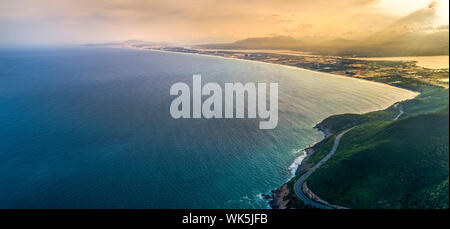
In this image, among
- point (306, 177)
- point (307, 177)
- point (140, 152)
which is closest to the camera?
point (307, 177)

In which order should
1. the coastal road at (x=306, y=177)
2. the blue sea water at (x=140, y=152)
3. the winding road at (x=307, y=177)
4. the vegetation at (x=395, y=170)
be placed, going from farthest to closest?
the blue sea water at (x=140, y=152) → the coastal road at (x=306, y=177) → the winding road at (x=307, y=177) → the vegetation at (x=395, y=170)

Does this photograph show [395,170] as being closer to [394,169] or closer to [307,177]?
[394,169]

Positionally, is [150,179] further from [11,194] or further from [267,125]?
[267,125]

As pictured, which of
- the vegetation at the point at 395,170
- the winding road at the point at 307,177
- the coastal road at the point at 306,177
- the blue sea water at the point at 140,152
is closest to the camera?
the vegetation at the point at 395,170

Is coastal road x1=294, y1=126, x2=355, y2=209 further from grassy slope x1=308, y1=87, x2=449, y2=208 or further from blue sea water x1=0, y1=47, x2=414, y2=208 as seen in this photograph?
blue sea water x1=0, y1=47, x2=414, y2=208

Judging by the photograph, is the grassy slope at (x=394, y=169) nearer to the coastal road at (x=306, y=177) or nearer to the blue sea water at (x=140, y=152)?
the coastal road at (x=306, y=177)

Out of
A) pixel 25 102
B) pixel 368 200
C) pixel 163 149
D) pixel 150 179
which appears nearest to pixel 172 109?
pixel 163 149

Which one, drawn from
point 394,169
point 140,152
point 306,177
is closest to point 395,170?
point 394,169

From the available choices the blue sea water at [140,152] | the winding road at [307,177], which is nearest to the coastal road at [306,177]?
the winding road at [307,177]

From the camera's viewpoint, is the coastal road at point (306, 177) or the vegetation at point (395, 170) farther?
the coastal road at point (306, 177)
